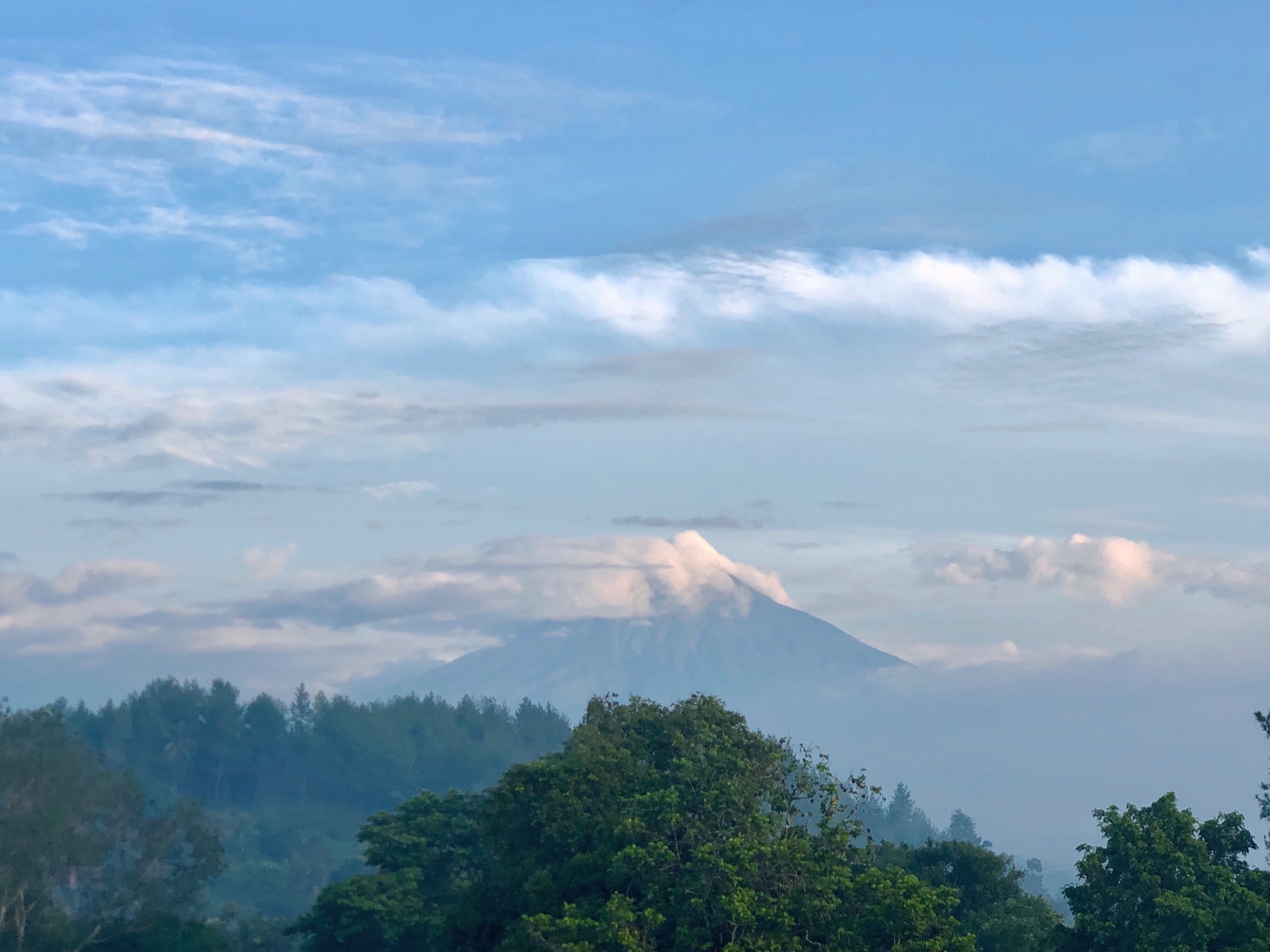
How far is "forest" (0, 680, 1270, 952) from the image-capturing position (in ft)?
98.1

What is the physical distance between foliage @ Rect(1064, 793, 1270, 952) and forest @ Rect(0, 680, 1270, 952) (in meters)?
0.05

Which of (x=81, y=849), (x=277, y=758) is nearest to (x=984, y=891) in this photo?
(x=81, y=849)

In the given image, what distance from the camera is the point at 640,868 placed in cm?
3136

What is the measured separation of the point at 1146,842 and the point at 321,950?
1538 inches

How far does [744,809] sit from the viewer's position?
3372 cm

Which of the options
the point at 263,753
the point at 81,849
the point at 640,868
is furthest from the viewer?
the point at 263,753

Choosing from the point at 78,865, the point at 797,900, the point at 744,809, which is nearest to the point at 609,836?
the point at 744,809

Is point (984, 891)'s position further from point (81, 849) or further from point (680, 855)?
point (81, 849)

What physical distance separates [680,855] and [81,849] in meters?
67.2

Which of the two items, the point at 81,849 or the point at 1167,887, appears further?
the point at 81,849

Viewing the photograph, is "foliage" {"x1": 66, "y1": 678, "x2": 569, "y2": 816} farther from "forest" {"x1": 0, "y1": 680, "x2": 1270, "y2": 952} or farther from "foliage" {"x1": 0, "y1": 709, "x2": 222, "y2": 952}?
"forest" {"x1": 0, "y1": 680, "x2": 1270, "y2": 952}

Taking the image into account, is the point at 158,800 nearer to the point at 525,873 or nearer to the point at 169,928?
the point at 169,928

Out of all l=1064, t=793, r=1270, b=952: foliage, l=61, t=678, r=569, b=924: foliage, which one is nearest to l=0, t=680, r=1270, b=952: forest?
l=1064, t=793, r=1270, b=952: foliage

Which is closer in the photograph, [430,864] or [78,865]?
[430,864]
